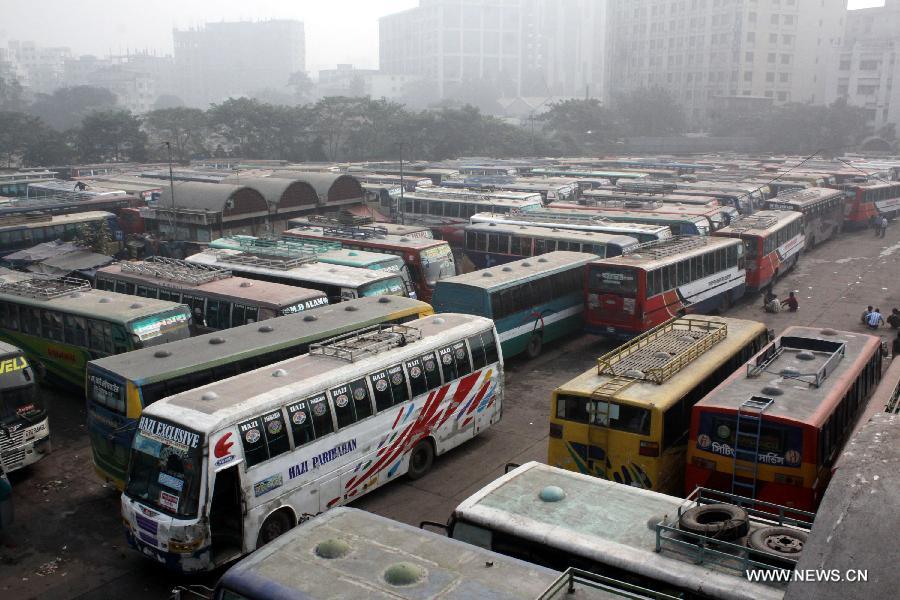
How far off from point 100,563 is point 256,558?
5.43 m

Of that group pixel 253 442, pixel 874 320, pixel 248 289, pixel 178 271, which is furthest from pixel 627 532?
pixel 874 320

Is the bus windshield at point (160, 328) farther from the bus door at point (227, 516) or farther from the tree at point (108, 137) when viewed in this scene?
the tree at point (108, 137)

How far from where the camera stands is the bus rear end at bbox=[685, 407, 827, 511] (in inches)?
392

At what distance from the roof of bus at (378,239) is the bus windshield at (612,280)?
5.34m

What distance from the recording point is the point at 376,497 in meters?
12.6

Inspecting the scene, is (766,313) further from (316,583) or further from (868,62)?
(868,62)

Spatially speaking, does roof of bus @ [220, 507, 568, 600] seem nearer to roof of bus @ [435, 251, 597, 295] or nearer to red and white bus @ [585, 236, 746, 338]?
roof of bus @ [435, 251, 597, 295]

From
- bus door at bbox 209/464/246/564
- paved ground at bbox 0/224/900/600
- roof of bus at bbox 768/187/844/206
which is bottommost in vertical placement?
paved ground at bbox 0/224/900/600

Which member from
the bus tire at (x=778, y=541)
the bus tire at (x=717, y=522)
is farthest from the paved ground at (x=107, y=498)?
the bus tire at (x=778, y=541)

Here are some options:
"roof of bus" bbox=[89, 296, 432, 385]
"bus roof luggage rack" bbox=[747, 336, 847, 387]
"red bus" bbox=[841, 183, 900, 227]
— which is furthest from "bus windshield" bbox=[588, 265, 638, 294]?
"red bus" bbox=[841, 183, 900, 227]

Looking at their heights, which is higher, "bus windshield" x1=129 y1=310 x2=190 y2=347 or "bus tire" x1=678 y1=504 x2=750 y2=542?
"bus tire" x1=678 y1=504 x2=750 y2=542

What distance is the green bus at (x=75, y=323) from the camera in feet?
52.1

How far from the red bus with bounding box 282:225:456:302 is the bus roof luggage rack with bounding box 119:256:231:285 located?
510 cm

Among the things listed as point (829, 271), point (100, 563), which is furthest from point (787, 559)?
point (829, 271)
